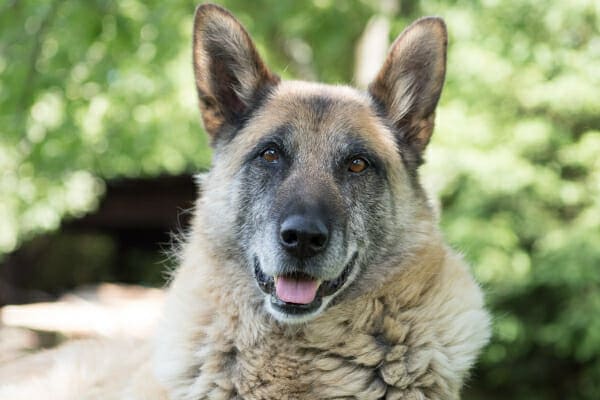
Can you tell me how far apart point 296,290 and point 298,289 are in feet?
0.03

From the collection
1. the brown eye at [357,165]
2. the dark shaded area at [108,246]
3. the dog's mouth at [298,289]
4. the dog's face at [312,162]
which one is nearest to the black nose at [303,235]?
the dog's face at [312,162]

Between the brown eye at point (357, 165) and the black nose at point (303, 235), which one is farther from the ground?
the brown eye at point (357, 165)

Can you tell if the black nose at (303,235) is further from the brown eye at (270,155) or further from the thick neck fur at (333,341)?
the brown eye at (270,155)

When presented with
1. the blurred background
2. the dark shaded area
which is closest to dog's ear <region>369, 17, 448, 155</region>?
the blurred background

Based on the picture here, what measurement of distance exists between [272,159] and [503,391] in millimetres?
8452

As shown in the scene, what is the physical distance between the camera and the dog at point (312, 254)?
3.26 metres

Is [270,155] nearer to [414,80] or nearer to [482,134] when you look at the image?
[414,80]

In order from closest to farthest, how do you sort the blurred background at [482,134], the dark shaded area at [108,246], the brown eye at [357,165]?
the brown eye at [357,165], the blurred background at [482,134], the dark shaded area at [108,246]

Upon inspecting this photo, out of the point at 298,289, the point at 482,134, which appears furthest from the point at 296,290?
the point at 482,134

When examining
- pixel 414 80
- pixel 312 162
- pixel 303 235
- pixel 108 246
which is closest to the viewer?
pixel 303 235

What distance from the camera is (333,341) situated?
3.34 meters

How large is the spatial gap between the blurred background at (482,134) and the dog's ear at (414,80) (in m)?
3.01

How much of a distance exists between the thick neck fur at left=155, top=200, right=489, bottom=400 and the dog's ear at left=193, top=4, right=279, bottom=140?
859 mm

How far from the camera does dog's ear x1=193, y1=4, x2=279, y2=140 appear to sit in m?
3.72
